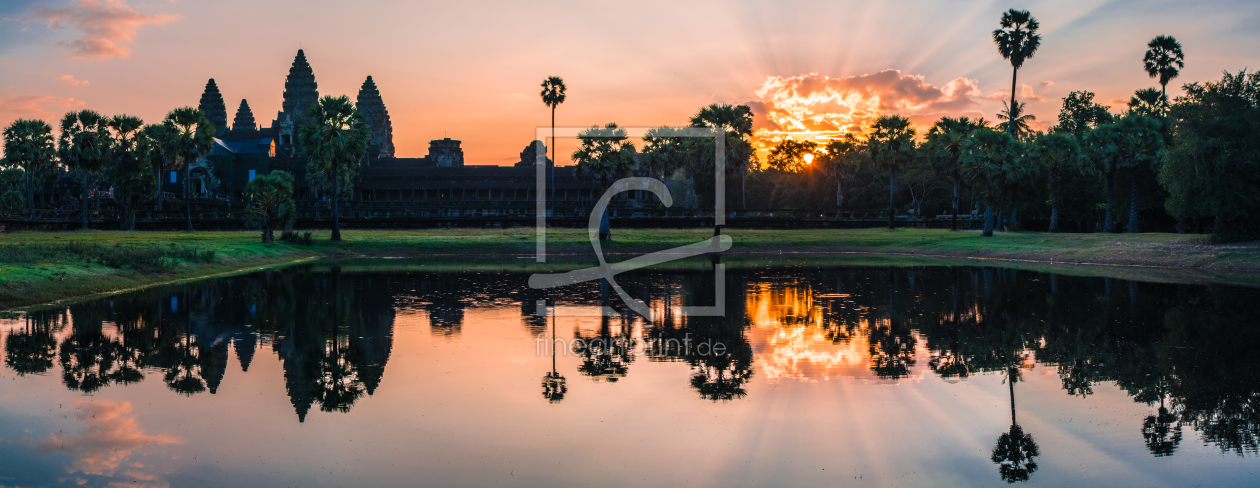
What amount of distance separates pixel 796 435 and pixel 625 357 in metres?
5.33

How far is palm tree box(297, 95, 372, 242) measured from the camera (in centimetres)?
4909

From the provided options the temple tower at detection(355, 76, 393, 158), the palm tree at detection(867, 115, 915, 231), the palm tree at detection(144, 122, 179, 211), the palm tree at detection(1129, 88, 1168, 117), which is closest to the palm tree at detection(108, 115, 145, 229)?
the palm tree at detection(144, 122, 179, 211)

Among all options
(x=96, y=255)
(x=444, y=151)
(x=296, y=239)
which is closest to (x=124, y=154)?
(x=296, y=239)

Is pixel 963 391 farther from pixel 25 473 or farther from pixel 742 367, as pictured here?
pixel 25 473

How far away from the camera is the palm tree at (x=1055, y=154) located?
2277 inches

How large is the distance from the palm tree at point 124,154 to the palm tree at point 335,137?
2153 centimetres

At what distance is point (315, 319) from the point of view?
62.5ft

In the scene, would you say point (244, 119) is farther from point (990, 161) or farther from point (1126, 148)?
point (1126, 148)

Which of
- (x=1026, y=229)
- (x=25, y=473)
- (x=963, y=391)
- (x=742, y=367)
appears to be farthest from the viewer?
(x=1026, y=229)

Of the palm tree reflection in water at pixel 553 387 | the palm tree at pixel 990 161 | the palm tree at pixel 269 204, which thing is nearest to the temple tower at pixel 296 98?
the palm tree at pixel 269 204

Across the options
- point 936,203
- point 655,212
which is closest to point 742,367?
point 655,212

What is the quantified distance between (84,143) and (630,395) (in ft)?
211

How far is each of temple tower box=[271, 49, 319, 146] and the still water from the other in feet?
285

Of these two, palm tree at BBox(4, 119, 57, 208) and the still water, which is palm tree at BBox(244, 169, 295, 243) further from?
palm tree at BBox(4, 119, 57, 208)
